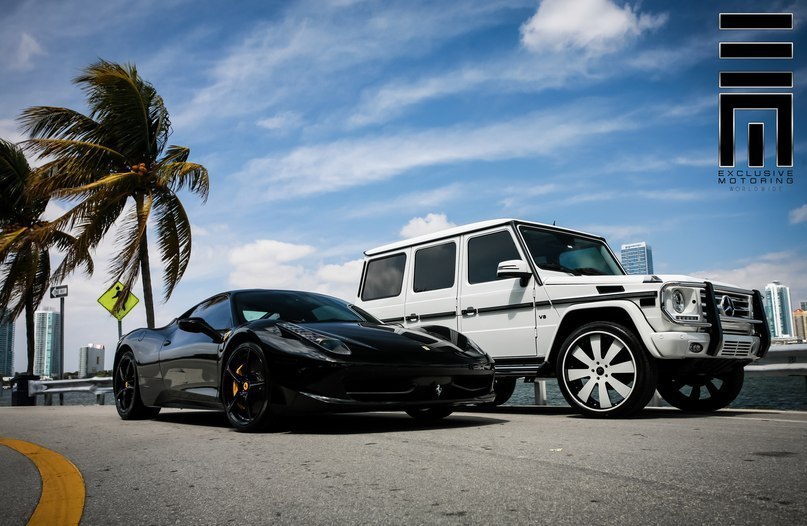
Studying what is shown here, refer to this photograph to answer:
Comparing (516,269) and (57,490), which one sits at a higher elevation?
(516,269)

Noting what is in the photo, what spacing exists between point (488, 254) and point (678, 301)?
219cm

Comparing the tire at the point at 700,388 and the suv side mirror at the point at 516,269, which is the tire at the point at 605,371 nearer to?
the suv side mirror at the point at 516,269

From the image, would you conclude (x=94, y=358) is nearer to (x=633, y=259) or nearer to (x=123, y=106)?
(x=123, y=106)

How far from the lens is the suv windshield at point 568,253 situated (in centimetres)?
739

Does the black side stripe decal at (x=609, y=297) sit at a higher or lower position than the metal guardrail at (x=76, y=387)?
higher

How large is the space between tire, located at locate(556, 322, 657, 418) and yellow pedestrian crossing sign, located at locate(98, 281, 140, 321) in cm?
1201

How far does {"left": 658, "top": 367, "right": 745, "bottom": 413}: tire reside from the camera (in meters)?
7.21

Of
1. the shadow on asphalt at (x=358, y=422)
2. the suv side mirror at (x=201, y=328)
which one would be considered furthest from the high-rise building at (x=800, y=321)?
the suv side mirror at (x=201, y=328)

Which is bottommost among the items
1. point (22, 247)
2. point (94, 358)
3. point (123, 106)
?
point (94, 358)

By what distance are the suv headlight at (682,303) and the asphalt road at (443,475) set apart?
0.96m

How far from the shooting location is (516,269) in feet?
22.2

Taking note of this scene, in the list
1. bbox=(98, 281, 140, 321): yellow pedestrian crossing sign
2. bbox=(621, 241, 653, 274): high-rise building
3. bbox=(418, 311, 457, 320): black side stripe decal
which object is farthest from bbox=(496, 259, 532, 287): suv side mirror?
bbox=(98, 281, 140, 321): yellow pedestrian crossing sign

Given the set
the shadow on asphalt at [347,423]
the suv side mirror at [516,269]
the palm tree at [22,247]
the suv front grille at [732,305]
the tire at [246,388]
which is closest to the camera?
the tire at [246,388]

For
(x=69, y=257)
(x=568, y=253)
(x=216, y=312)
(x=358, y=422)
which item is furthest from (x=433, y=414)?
(x=69, y=257)
